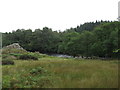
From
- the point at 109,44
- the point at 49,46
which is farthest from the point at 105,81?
the point at 49,46

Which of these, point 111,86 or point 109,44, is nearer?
point 111,86

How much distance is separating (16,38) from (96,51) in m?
63.4

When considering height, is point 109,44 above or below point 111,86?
above

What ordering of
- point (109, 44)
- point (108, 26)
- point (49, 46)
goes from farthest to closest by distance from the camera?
point (49, 46) → point (108, 26) → point (109, 44)

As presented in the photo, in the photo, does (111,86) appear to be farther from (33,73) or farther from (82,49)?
(82,49)

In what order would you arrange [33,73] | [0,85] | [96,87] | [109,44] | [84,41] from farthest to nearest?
1. [84,41]
2. [109,44]
3. [33,73]
4. [0,85]
5. [96,87]

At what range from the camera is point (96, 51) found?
34500mm

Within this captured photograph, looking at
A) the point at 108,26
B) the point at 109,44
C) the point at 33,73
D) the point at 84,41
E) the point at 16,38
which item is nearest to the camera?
the point at 33,73

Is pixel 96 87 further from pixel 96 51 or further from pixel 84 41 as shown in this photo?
pixel 84 41

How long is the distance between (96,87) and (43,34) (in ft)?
250

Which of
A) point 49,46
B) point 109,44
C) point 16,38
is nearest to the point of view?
point 109,44

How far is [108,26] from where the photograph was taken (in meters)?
33.1

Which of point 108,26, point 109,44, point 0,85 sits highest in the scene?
point 108,26

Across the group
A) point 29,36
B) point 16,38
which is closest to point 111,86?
point 29,36
